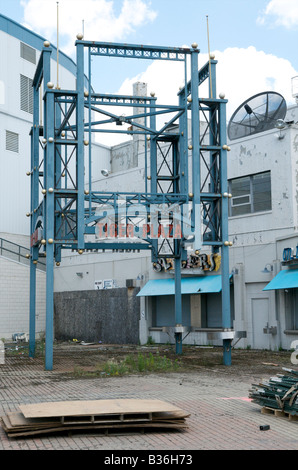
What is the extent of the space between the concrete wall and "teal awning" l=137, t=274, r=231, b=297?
1549 mm

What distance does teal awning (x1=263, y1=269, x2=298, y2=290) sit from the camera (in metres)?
24.7

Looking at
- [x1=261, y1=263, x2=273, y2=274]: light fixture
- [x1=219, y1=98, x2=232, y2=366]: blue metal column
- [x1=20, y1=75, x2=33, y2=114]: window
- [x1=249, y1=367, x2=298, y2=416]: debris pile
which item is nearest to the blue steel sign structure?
[x1=219, y1=98, x2=232, y2=366]: blue metal column

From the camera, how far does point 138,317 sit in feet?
112

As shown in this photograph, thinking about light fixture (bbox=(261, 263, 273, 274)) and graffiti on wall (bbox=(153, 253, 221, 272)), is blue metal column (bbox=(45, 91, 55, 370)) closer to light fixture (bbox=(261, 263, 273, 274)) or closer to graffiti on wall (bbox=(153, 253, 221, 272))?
graffiti on wall (bbox=(153, 253, 221, 272))

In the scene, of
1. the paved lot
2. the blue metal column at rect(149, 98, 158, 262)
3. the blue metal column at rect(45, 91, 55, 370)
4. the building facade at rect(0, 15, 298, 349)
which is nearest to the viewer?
the paved lot

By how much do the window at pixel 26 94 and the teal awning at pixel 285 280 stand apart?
1010 inches

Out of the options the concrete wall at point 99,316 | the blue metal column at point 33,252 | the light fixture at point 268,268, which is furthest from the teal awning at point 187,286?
the blue metal column at point 33,252

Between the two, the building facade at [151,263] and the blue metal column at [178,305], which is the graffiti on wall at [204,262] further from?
the blue metal column at [178,305]

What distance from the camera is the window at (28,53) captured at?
44.8 m

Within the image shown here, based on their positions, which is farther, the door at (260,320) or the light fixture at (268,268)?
the door at (260,320)

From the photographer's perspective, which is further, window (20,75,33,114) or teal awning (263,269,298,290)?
window (20,75,33,114)

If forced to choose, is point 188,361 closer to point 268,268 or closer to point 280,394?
point 268,268

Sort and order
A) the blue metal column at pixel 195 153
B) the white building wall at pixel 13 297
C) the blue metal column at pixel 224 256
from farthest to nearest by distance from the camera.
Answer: the white building wall at pixel 13 297 < the blue metal column at pixel 195 153 < the blue metal column at pixel 224 256
